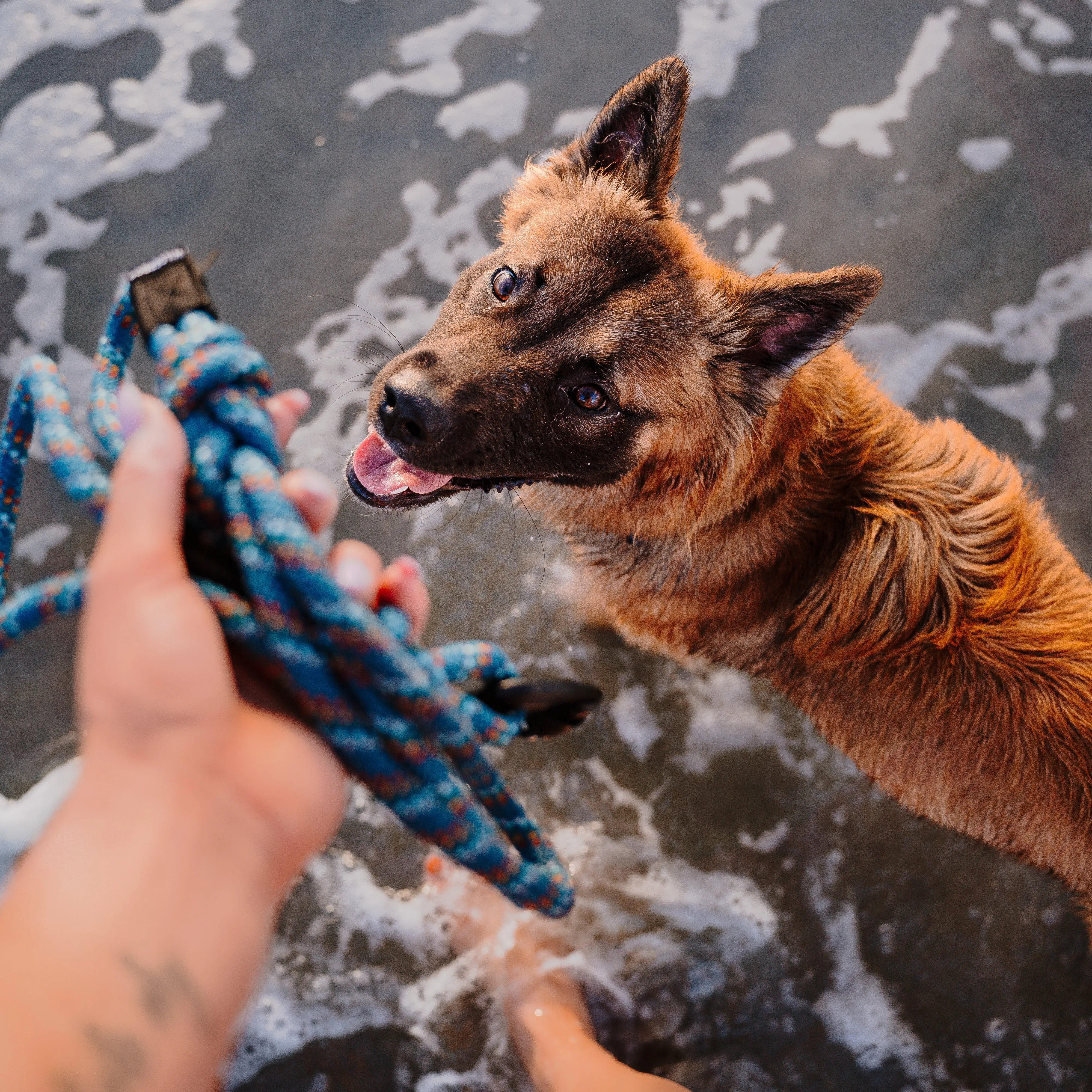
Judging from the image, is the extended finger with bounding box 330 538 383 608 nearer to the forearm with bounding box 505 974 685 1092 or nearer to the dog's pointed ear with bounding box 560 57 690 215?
the dog's pointed ear with bounding box 560 57 690 215

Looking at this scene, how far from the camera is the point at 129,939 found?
101 centimetres

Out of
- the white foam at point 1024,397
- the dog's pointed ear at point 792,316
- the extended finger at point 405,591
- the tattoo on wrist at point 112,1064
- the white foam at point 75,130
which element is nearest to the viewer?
the tattoo on wrist at point 112,1064

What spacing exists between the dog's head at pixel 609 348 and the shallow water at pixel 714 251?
1.17 meters

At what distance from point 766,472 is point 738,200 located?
7.05 feet

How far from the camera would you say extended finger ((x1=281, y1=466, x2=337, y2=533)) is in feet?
4.66

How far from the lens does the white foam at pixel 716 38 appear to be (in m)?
3.95

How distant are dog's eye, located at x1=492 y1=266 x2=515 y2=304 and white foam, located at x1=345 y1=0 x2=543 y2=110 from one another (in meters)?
2.13

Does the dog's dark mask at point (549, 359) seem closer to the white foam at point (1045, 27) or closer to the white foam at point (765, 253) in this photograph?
the white foam at point (765, 253)

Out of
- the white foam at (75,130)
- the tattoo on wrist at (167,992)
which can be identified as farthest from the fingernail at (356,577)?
the white foam at (75,130)

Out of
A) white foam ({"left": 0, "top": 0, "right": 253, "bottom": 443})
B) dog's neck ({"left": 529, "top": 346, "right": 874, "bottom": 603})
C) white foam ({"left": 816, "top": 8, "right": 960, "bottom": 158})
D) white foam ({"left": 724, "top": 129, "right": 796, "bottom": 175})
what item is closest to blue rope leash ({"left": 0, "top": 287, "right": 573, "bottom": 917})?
dog's neck ({"left": 529, "top": 346, "right": 874, "bottom": 603})

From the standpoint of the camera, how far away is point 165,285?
1468 millimetres

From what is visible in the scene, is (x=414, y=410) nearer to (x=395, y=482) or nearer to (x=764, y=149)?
(x=395, y=482)

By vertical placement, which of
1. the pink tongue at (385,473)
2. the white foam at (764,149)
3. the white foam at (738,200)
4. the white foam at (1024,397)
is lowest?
the white foam at (1024,397)

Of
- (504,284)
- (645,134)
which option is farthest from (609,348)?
(645,134)
